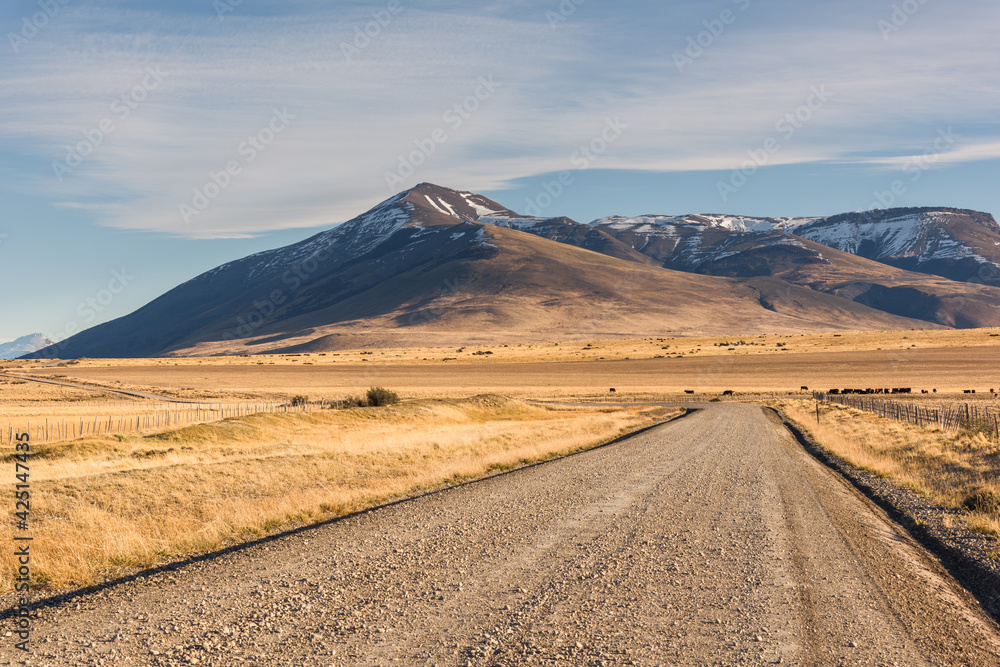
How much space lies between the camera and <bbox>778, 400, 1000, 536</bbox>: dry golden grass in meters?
18.7

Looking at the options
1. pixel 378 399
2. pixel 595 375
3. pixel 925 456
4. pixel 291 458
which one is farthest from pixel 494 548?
pixel 595 375

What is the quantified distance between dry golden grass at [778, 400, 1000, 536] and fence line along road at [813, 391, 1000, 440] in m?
1.27

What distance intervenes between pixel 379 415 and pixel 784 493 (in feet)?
99.6

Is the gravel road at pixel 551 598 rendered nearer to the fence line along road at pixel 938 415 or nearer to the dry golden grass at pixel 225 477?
the dry golden grass at pixel 225 477

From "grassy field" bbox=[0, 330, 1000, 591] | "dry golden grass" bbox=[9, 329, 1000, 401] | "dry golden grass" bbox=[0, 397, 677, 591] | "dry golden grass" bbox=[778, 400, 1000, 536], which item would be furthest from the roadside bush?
"dry golden grass" bbox=[778, 400, 1000, 536]

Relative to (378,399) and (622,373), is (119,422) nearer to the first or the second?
(378,399)

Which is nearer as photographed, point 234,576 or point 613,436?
point 234,576

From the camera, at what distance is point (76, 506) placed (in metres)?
16.2

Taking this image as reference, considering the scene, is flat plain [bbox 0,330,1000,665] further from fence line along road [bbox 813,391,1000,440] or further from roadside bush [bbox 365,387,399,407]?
roadside bush [bbox 365,387,399,407]

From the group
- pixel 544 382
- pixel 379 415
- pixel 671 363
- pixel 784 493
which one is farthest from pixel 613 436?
pixel 671 363

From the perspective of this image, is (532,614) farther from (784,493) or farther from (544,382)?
(544,382)

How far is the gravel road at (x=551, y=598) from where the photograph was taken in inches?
314

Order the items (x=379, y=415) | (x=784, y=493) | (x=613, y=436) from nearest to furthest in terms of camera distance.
→ (x=784, y=493), (x=613, y=436), (x=379, y=415)

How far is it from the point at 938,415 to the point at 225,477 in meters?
40.7
